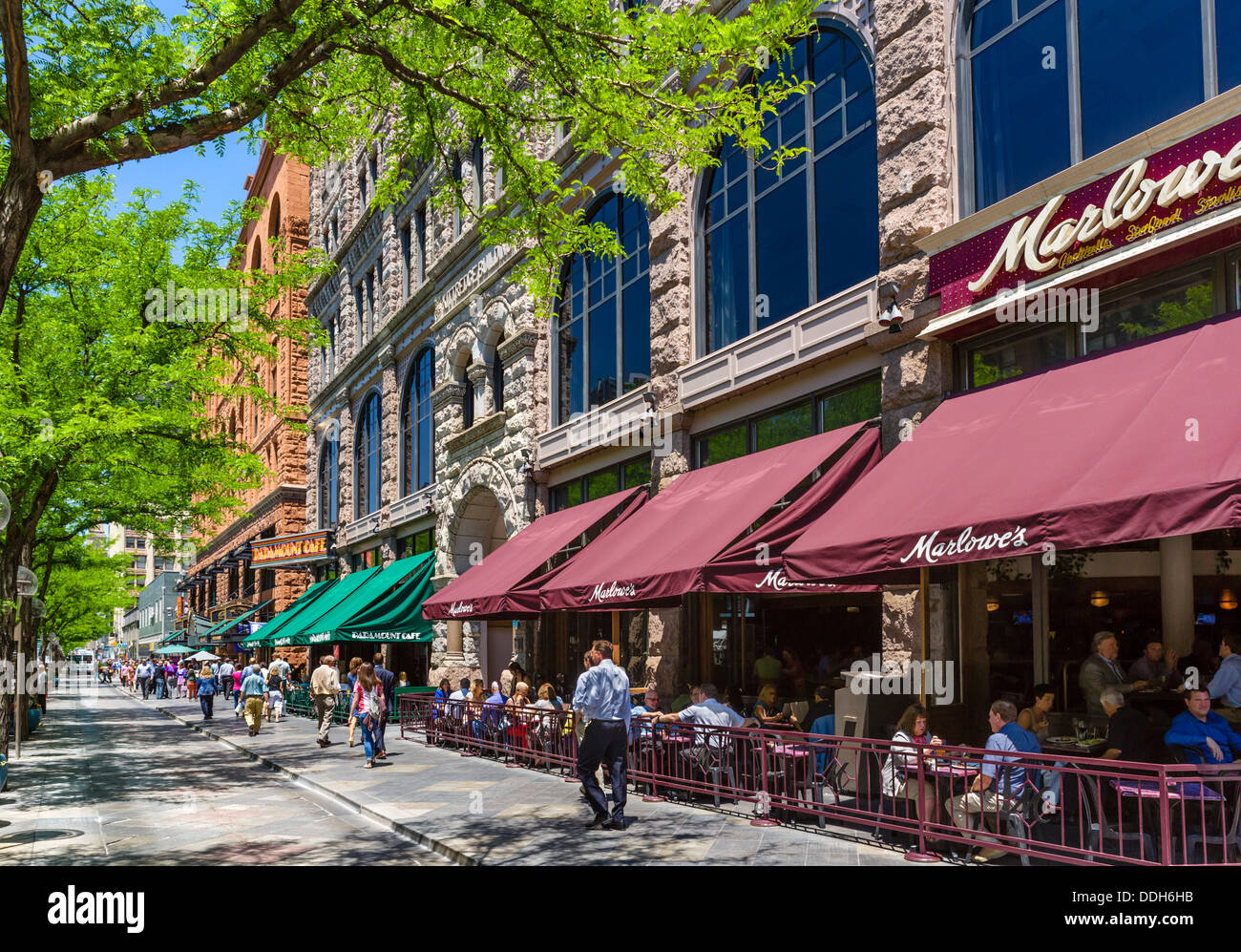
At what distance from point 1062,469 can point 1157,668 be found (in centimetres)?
298

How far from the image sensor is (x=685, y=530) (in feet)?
44.1

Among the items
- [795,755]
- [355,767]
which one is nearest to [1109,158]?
[795,755]

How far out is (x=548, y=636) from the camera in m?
21.8

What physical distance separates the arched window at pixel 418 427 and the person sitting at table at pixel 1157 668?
2070 cm

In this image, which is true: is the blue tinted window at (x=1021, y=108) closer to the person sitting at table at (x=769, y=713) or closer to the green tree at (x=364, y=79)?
the green tree at (x=364, y=79)

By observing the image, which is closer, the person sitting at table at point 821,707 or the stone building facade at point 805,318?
the stone building facade at point 805,318

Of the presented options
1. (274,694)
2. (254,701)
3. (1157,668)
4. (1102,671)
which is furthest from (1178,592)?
(274,694)

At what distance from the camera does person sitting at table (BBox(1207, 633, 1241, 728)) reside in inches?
364

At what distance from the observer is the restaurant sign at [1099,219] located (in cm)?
866

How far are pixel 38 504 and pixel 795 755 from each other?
15986 mm

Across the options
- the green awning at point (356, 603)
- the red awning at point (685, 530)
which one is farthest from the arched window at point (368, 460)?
the red awning at point (685, 530)

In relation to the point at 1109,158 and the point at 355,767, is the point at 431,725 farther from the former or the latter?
the point at 1109,158

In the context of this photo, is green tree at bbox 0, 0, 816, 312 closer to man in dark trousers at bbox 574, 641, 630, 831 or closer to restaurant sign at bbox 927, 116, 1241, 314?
restaurant sign at bbox 927, 116, 1241, 314

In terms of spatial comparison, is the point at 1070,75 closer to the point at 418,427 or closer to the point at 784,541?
the point at 784,541
